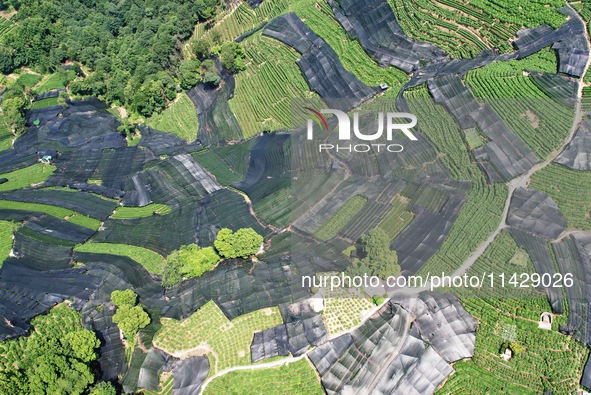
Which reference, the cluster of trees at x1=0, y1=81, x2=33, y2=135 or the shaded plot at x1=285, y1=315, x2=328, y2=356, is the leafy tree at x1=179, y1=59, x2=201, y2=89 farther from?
the shaded plot at x1=285, y1=315, x2=328, y2=356

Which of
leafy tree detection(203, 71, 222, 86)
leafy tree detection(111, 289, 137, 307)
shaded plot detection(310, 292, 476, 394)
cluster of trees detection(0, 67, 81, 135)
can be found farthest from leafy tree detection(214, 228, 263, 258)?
cluster of trees detection(0, 67, 81, 135)

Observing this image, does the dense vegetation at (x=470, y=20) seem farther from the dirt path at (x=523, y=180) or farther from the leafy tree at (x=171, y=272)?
the leafy tree at (x=171, y=272)

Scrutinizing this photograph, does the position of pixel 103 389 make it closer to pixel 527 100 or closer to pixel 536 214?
pixel 536 214

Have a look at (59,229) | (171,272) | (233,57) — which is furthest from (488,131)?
(59,229)

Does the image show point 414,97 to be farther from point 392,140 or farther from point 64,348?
point 64,348

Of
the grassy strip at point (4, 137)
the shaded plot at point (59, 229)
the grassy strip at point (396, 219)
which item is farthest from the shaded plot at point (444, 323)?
the grassy strip at point (4, 137)

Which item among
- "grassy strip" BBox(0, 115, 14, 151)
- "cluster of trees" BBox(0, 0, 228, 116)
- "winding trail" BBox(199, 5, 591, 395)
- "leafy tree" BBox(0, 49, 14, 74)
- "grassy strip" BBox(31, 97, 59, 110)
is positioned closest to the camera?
"winding trail" BBox(199, 5, 591, 395)

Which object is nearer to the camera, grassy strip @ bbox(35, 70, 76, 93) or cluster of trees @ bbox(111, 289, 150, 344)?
cluster of trees @ bbox(111, 289, 150, 344)
